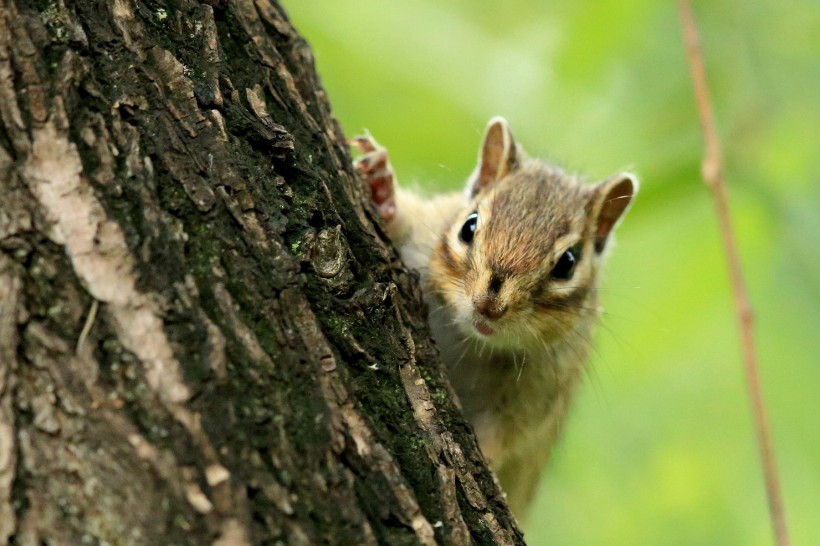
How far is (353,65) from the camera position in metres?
5.60

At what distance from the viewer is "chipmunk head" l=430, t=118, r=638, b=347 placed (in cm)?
373

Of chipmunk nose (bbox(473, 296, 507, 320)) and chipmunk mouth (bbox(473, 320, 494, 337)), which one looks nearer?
Result: chipmunk nose (bbox(473, 296, 507, 320))

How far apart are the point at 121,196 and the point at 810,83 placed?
423 centimetres

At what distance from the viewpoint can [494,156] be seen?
14.8 feet

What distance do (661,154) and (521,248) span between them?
1.62 m

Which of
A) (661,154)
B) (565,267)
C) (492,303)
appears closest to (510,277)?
(492,303)

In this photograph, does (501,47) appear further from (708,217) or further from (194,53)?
(194,53)

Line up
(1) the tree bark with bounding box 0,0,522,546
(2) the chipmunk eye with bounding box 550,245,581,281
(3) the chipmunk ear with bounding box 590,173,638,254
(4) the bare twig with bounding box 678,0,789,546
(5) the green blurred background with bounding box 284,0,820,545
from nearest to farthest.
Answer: (1) the tree bark with bounding box 0,0,522,546 → (4) the bare twig with bounding box 678,0,789,546 → (2) the chipmunk eye with bounding box 550,245,581,281 → (3) the chipmunk ear with bounding box 590,173,638,254 → (5) the green blurred background with bounding box 284,0,820,545

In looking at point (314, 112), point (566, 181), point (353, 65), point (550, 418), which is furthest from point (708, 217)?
point (314, 112)

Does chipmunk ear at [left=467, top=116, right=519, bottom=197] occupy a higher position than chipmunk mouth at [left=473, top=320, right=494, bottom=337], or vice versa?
chipmunk ear at [left=467, top=116, right=519, bottom=197]

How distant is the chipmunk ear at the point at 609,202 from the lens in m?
4.28

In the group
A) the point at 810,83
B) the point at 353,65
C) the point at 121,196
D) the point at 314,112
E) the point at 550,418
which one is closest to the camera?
the point at 121,196

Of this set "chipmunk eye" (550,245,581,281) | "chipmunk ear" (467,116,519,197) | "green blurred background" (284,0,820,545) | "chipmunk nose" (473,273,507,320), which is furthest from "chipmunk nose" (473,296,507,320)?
"green blurred background" (284,0,820,545)

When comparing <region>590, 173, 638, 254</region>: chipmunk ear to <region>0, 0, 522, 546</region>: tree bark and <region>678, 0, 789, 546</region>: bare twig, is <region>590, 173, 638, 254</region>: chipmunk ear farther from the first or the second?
<region>0, 0, 522, 546</region>: tree bark
